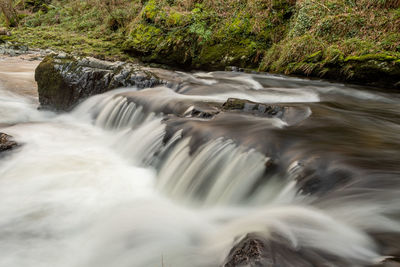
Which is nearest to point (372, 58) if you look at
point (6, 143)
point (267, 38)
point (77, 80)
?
point (267, 38)

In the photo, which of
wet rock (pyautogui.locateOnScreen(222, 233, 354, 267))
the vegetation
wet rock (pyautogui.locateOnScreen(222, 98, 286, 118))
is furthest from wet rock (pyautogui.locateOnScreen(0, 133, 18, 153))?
the vegetation

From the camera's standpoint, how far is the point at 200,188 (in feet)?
11.1

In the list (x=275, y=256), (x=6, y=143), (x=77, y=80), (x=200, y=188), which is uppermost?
(x=275, y=256)

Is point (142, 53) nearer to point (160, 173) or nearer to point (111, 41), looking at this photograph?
point (111, 41)

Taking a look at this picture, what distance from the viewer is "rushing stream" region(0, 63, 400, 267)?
2.31 metres

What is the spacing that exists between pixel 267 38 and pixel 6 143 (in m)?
8.53

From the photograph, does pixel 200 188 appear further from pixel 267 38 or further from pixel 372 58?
pixel 267 38

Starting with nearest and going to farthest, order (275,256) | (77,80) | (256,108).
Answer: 1. (275,256)
2. (256,108)
3. (77,80)

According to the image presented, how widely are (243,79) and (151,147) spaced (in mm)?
4529

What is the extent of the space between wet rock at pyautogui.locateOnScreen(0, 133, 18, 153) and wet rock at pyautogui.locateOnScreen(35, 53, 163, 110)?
85.9 inches

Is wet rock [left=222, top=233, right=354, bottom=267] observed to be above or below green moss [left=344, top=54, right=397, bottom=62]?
below

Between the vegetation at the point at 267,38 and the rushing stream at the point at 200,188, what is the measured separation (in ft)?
9.69

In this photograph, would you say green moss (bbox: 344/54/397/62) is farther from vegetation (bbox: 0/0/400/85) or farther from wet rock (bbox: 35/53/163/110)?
wet rock (bbox: 35/53/163/110)

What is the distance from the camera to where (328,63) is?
8227 millimetres
